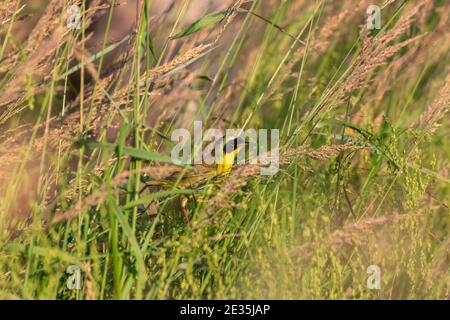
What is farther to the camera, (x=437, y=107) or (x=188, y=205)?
(x=188, y=205)

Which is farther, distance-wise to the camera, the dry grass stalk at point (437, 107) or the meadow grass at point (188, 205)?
the dry grass stalk at point (437, 107)

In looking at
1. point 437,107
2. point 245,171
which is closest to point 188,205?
point 245,171

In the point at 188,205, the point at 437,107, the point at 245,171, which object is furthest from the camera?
the point at 188,205

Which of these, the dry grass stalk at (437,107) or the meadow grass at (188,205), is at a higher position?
the dry grass stalk at (437,107)

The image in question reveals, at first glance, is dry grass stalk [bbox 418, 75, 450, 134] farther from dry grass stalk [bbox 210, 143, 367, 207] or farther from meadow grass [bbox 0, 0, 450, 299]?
dry grass stalk [bbox 210, 143, 367, 207]

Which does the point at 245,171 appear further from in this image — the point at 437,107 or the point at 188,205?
the point at 437,107

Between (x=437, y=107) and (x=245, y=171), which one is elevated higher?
(x=437, y=107)

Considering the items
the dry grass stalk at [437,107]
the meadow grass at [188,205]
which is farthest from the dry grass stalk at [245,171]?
the dry grass stalk at [437,107]

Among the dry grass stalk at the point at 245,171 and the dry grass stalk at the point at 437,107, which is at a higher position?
the dry grass stalk at the point at 437,107

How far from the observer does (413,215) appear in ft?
7.86

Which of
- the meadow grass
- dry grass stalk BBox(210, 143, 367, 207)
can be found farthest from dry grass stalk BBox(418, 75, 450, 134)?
dry grass stalk BBox(210, 143, 367, 207)

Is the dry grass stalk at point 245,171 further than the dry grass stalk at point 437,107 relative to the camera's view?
No

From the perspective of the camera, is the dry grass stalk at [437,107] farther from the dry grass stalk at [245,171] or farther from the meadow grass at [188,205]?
the dry grass stalk at [245,171]

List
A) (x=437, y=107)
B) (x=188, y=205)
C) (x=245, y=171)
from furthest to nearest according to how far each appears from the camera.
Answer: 1. (x=188, y=205)
2. (x=437, y=107)
3. (x=245, y=171)
